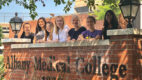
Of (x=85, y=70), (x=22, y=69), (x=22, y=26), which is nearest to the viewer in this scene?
(x=85, y=70)

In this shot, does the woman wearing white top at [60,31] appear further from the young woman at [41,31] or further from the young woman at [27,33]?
the young woman at [27,33]

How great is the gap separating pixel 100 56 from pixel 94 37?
1.07 meters

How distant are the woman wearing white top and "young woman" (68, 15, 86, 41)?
24cm

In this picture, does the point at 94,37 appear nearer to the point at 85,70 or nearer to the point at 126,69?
the point at 85,70

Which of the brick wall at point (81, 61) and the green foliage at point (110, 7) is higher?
the green foliage at point (110, 7)

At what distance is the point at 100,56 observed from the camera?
9.87 m

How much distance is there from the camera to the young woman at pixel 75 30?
11453 mm

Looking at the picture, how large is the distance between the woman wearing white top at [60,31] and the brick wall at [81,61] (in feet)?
1.65

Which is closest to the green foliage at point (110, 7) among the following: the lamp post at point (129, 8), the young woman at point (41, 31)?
the young woman at point (41, 31)

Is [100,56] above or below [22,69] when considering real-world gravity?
above

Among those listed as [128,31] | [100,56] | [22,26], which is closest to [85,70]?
[100,56]

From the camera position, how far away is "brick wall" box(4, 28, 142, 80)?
898cm

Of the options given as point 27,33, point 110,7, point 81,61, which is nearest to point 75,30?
point 81,61

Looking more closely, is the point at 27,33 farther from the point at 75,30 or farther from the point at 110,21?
the point at 110,21
